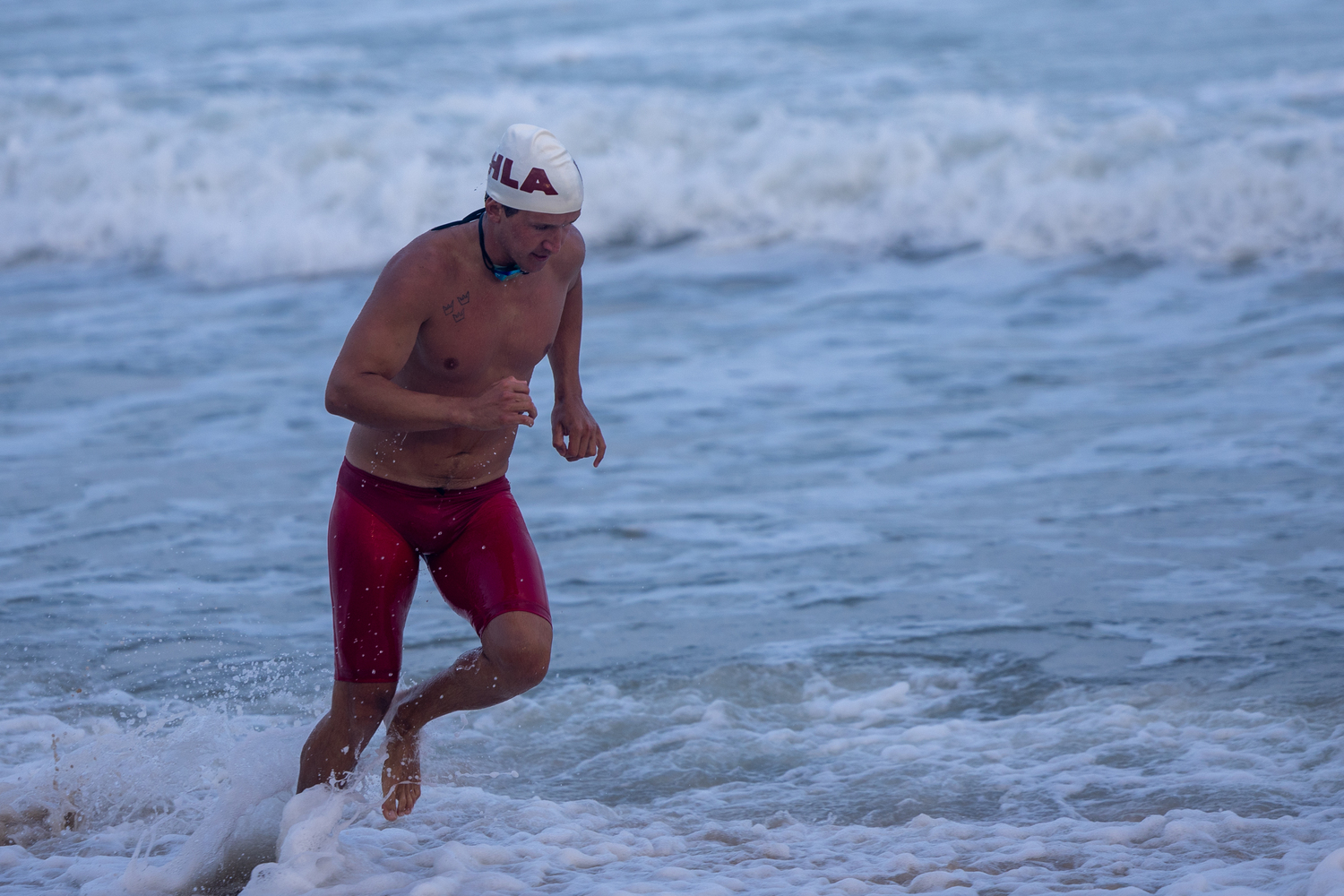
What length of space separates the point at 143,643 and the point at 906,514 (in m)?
3.73

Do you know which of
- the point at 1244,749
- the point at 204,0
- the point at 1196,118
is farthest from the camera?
the point at 204,0

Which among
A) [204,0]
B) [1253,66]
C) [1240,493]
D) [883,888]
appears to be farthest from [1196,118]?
[204,0]

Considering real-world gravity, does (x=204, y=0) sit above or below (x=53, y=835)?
above

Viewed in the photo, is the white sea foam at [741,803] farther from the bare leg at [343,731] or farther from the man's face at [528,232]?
the man's face at [528,232]

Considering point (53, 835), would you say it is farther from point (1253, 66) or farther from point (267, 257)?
point (1253, 66)

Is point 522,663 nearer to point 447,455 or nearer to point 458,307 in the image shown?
point 447,455

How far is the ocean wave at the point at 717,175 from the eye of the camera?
14.2 m

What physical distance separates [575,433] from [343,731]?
1076 millimetres

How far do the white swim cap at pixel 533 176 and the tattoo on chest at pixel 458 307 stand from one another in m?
0.28

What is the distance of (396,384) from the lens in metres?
4.01

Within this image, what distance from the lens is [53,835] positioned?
4715 millimetres

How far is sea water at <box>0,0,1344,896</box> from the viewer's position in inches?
183

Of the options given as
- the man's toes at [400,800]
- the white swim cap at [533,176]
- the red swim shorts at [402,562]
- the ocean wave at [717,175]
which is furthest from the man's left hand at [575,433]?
the ocean wave at [717,175]

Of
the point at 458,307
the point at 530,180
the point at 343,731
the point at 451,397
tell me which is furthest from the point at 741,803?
the point at 530,180
